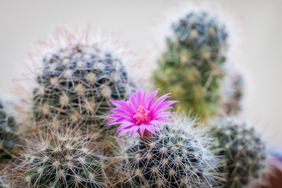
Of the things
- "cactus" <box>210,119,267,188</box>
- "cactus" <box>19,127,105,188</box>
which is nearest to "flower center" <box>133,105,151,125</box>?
"cactus" <box>19,127,105,188</box>

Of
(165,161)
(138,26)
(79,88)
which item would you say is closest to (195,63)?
(79,88)

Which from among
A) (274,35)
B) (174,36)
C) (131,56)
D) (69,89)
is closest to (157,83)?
(174,36)

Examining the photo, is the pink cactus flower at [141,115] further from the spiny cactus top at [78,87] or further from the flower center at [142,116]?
the spiny cactus top at [78,87]

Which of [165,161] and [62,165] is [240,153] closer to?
[165,161]

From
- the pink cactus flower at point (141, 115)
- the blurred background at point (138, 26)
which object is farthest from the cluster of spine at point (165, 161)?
the blurred background at point (138, 26)

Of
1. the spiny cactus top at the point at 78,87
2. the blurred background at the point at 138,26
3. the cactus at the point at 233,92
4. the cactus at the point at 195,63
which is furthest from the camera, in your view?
the blurred background at the point at 138,26

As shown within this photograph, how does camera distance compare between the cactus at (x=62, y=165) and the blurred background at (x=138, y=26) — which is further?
the blurred background at (x=138, y=26)
